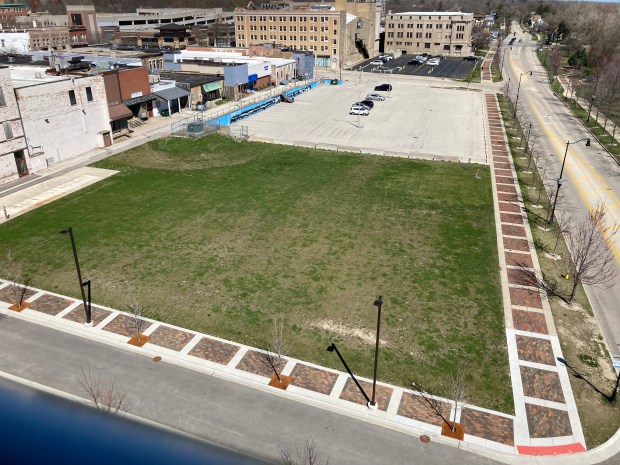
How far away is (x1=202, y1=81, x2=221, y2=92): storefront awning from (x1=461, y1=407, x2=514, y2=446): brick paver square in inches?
2581

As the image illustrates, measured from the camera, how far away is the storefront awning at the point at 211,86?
72.9 meters

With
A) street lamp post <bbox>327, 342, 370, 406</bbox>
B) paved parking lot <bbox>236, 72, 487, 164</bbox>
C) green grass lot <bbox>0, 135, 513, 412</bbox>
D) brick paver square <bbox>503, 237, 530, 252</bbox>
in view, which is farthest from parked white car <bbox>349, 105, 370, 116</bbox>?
street lamp post <bbox>327, 342, 370, 406</bbox>

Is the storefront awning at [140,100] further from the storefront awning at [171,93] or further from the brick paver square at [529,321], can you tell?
the brick paver square at [529,321]

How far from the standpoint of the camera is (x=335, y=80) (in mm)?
96875

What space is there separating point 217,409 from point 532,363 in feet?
46.9

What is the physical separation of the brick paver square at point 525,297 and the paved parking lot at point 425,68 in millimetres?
90199

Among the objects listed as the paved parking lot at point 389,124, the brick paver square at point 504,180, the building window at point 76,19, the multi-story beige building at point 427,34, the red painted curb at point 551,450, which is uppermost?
the building window at point 76,19

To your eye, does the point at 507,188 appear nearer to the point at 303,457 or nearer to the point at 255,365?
the point at 255,365

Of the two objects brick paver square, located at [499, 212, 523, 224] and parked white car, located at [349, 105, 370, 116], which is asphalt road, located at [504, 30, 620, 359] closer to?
brick paver square, located at [499, 212, 523, 224]

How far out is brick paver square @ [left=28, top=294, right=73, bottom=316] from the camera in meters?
24.5

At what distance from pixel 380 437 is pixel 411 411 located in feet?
6.24

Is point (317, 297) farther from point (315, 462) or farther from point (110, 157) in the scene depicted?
point (110, 157)

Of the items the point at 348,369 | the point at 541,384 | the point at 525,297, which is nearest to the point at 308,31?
the point at 525,297

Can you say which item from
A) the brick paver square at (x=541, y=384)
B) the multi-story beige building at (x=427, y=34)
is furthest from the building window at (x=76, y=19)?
the brick paver square at (x=541, y=384)
